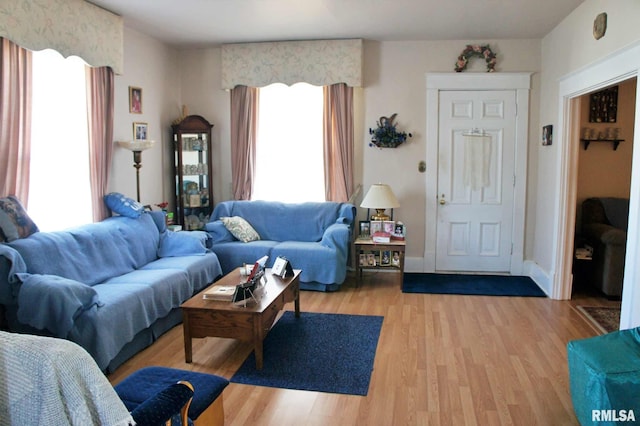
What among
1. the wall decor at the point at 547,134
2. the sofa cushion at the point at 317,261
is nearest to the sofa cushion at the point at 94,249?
the sofa cushion at the point at 317,261

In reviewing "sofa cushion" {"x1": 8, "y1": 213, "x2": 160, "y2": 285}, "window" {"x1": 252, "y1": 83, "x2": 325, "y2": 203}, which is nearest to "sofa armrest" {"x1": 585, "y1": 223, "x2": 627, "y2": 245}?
"window" {"x1": 252, "y1": 83, "x2": 325, "y2": 203}

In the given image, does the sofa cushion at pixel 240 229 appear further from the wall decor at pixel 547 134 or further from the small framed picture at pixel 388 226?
the wall decor at pixel 547 134

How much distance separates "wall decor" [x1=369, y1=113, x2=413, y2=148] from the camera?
557 centimetres

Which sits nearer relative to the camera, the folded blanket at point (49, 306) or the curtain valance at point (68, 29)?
the folded blanket at point (49, 306)

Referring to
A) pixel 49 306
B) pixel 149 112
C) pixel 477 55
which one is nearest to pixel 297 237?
pixel 149 112

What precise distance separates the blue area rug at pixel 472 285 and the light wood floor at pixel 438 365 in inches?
6.9

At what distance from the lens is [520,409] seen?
110 inches

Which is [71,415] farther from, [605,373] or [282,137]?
[282,137]

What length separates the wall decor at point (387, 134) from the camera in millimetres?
5574

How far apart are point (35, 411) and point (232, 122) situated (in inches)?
188

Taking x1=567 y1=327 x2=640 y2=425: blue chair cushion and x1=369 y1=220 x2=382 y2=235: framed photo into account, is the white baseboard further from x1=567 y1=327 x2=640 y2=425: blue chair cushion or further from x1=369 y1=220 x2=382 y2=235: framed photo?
x1=567 y1=327 x2=640 y2=425: blue chair cushion

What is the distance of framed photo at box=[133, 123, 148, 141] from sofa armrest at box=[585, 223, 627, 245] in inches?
185

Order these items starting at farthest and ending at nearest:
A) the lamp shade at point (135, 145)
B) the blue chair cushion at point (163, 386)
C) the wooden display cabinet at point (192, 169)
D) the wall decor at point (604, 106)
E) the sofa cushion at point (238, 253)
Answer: the wooden display cabinet at point (192, 169) → the wall decor at point (604, 106) → the sofa cushion at point (238, 253) → the lamp shade at point (135, 145) → the blue chair cushion at point (163, 386)

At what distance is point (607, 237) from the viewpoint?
15.8 ft
